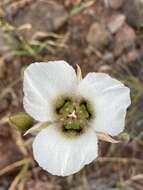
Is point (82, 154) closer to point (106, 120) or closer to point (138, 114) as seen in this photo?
point (106, 120)

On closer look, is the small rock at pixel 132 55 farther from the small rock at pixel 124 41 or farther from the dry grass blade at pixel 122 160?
the dry grass blade at pixel 122 160

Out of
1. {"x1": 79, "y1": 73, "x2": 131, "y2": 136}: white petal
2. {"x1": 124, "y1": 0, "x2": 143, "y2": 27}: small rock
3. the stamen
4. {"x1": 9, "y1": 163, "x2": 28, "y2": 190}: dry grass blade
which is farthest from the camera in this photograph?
{"x1": 124, "y1": 0, "x2": 143, "y2": 27}: small rock

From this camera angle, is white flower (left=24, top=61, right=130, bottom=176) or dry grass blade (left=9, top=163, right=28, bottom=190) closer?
white flower (left=24, top=61, right=130, bottom=176)

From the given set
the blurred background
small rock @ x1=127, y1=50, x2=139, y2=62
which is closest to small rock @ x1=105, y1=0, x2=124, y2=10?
the blurred background

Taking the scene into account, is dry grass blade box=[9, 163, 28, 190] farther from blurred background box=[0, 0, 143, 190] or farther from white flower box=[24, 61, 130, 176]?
white flower box=[24, 61, 130, 176]

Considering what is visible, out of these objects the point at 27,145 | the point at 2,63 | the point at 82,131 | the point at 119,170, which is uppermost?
the point at 82,131

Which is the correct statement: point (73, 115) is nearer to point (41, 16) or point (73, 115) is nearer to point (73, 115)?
point (73, 115)

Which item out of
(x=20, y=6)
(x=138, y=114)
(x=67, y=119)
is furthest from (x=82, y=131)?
(x=20, y=6)

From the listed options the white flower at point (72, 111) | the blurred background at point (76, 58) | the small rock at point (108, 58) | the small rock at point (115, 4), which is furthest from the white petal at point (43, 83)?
the small rock at point (115, 4)
